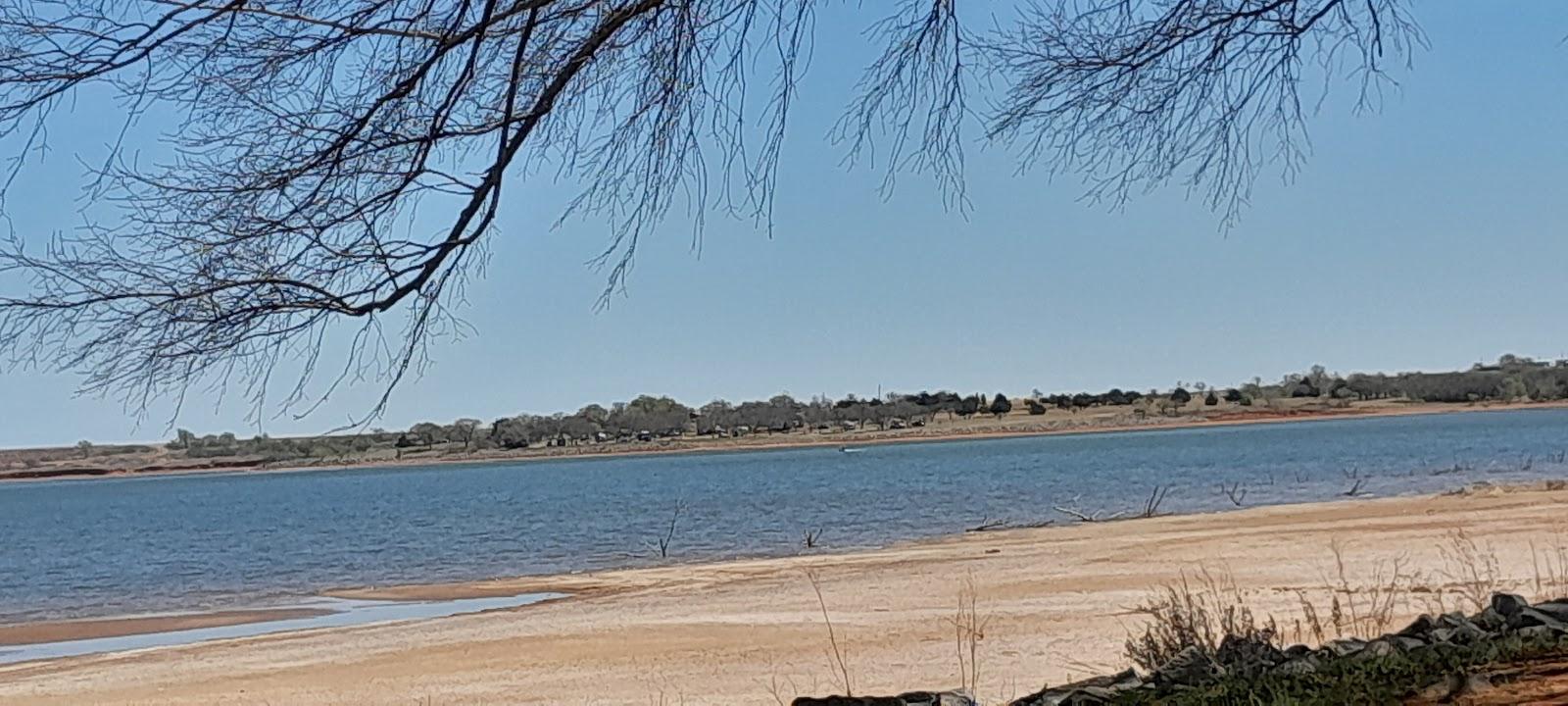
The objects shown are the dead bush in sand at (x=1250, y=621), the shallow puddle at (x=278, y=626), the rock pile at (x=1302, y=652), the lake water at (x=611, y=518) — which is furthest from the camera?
the lake water at (x=611, y=518)

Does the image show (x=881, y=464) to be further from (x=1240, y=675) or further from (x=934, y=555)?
(x=1240, y=675)

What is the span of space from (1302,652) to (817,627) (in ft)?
35.1

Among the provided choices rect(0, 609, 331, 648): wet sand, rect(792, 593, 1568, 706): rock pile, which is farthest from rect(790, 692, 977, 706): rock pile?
rect(0, 609, 331, 648): wet sand

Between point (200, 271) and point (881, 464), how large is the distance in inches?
4157

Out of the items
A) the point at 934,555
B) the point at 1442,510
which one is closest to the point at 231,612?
the point at 934,555

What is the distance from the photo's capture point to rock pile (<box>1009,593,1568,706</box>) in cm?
624

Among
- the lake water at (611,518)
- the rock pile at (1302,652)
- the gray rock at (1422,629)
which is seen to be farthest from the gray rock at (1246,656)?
the lake water at (611,518)

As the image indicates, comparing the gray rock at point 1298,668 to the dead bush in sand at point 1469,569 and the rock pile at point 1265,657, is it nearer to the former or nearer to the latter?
the rock pile at point 1265,657

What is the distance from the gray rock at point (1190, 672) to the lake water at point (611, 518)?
26940 millimetres

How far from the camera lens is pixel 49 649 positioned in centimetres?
2358

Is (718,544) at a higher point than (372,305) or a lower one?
lower

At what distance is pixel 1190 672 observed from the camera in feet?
21.4

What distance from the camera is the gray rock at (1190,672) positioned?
20.9 ft

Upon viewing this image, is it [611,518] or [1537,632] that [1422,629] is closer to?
[1537,632]
